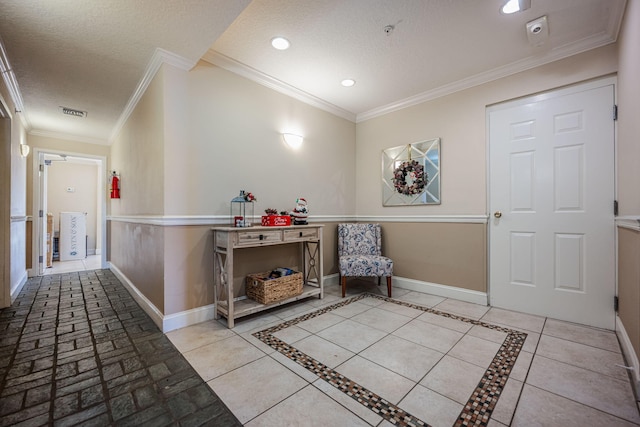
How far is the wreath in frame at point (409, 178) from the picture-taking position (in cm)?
341

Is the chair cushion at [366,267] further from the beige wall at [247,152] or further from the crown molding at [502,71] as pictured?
the crown molding at [502,71]

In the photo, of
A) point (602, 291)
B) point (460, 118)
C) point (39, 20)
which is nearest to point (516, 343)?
point (602, 291)

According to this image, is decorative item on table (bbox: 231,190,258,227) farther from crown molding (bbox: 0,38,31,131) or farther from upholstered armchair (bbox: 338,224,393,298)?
crown molding (bbox: 0,38,31,131)

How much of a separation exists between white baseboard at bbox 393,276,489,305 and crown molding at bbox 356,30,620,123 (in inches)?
89.1

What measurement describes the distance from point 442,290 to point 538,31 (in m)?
2.61

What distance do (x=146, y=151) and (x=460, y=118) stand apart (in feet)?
11.3

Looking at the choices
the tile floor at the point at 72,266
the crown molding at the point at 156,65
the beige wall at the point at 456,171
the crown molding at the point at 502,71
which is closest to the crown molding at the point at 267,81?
the crown molding at the point at 156,65

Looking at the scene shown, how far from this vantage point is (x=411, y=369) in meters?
1.74

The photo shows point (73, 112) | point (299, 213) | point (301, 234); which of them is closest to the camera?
point (301, 234)

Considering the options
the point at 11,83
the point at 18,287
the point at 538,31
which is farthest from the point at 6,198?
the point at 538,31

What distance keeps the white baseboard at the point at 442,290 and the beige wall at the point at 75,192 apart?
768 centimetres

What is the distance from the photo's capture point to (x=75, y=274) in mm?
4598

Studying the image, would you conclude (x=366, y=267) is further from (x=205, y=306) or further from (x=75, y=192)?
(x=75, y=192)

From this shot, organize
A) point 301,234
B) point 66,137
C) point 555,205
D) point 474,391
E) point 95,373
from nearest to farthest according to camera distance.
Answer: point 474,391 < point 95,373 < point 555,205 < point 301,234 < point 66,137
